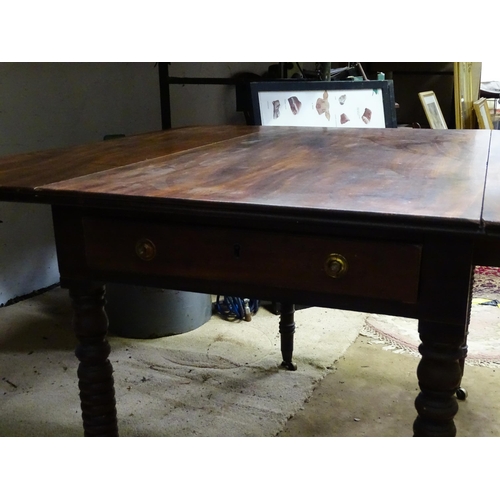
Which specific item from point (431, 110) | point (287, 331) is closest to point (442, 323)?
point (287, 331)

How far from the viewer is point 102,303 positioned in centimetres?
105

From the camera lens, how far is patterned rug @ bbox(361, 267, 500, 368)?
1765 mm

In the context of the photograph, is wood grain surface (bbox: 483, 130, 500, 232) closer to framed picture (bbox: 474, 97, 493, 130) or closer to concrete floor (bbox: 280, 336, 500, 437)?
concrete floor (bbox: 280, 336, 500, 437)

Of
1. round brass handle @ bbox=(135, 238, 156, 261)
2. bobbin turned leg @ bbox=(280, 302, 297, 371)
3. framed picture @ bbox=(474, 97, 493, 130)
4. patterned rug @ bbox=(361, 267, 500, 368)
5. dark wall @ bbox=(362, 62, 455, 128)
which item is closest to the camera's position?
round brass handle @ bbox=(135, 238, 156, 261)

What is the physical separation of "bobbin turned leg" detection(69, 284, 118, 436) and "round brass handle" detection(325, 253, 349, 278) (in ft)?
1.45

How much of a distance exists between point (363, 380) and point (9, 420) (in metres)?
0.93

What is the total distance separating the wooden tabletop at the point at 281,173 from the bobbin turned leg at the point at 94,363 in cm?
23

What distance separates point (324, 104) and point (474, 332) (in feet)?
3.01

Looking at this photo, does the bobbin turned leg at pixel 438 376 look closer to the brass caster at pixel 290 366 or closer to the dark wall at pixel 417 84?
the brass caster at pixel 290 366

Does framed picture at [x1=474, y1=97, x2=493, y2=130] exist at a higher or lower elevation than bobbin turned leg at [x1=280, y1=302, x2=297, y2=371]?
higher

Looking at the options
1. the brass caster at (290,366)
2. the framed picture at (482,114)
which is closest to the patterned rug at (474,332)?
the brass caster at (290,366)

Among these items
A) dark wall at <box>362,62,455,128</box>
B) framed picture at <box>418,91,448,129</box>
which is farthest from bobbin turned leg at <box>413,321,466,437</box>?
dark wall at <box>362,62,455,128</box>

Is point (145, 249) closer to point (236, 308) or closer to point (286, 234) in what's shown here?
point (286, 234)

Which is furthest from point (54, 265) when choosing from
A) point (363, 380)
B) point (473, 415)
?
point (473, 415)
